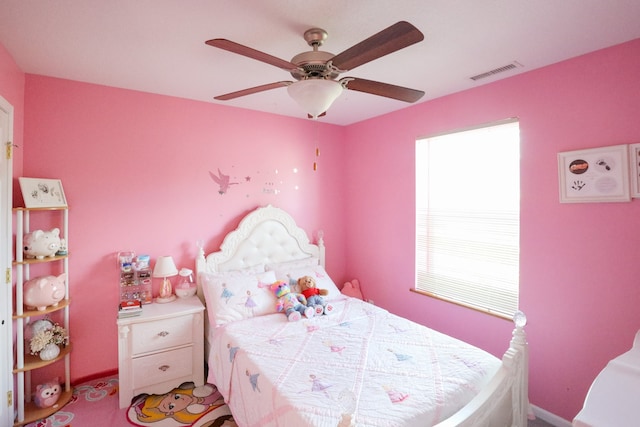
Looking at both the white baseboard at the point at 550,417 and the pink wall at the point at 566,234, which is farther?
the white baseboard at the point at 550,417

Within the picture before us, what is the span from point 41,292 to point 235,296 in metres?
1.32

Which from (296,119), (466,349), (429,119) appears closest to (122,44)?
(296,119)

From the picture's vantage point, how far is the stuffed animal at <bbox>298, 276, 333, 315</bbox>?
8.82ft

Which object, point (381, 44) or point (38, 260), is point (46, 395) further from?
point (381, 44)

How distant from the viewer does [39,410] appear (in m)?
2.23

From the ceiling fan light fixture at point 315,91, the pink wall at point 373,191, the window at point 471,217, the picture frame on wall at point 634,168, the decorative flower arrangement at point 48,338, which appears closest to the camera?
the ceiling fan light fixture at point 315,91

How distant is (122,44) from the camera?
1886 mm

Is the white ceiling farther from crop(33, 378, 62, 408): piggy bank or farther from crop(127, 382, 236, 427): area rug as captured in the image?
crop(127, 382, 236, 427): area rug

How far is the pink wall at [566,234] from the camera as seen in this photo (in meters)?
1.90

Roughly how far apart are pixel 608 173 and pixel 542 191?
37 centimetres

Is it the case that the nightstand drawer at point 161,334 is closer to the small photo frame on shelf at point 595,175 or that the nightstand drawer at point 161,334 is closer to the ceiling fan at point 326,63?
the ceiling fan at point 326,63

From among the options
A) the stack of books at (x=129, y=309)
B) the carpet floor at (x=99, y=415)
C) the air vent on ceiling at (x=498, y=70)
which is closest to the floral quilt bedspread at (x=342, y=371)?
the carpet floor at (x=99, y=415)

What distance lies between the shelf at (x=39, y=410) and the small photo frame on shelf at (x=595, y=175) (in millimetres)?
3868

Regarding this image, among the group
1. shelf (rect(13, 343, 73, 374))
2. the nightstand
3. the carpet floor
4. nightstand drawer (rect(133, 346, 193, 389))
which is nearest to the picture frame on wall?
the carpet floor
